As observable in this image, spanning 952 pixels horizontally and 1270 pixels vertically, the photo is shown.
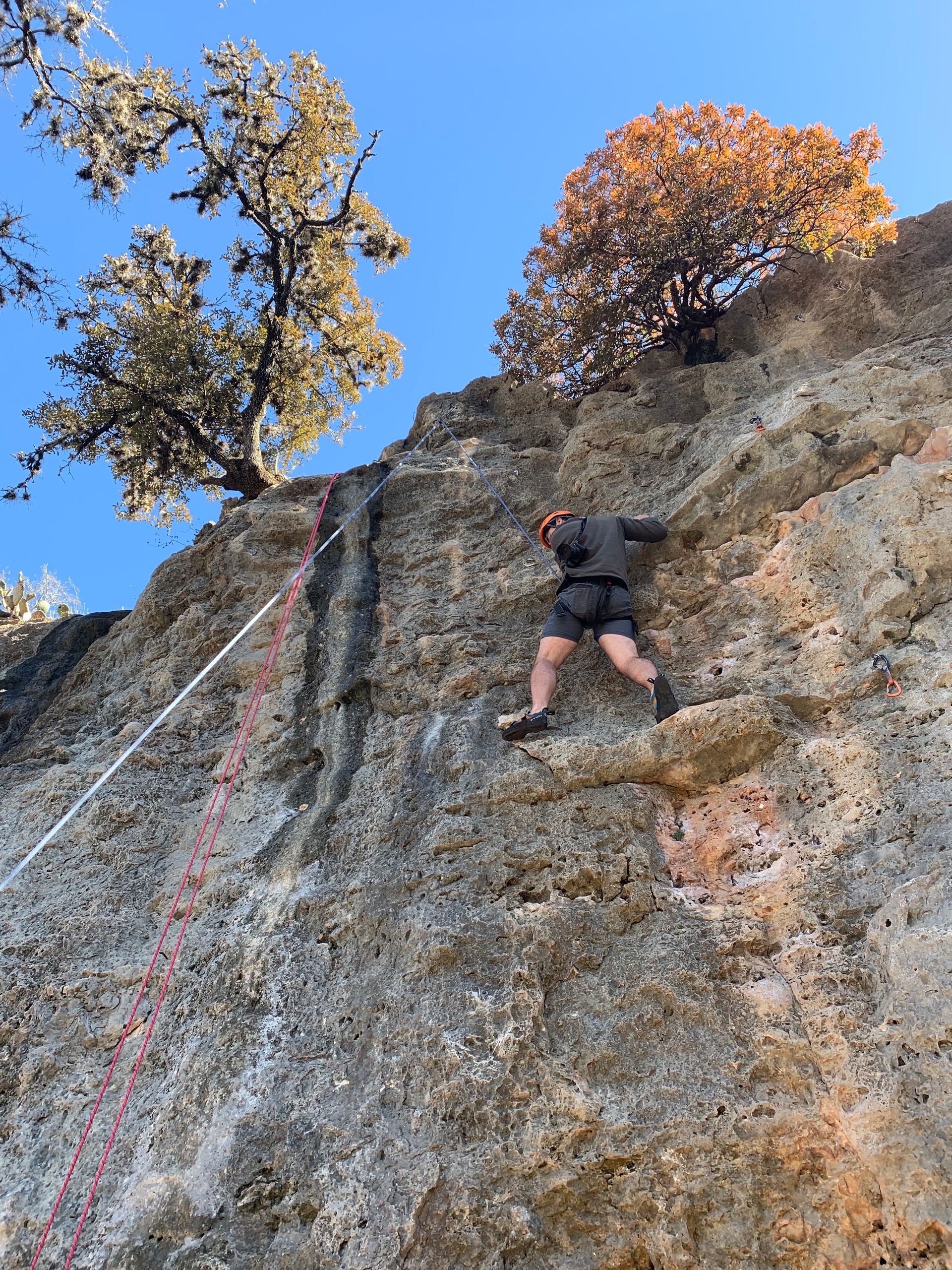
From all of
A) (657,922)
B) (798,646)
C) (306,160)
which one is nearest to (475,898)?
(657,922)

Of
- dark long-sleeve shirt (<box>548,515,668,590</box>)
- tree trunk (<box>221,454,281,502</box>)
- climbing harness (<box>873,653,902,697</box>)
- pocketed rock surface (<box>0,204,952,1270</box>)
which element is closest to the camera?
pocketed rock surface (<box>0,204,952,1270</box>)

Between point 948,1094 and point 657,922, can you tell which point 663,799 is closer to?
point 657,922

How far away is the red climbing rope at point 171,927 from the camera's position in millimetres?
3236

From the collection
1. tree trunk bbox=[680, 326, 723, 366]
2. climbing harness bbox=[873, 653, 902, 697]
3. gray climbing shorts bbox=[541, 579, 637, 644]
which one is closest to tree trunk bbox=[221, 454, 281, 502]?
tree trunk bbox=[680, 326, 723, 366]

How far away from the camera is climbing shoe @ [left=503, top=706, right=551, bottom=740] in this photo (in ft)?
15.3

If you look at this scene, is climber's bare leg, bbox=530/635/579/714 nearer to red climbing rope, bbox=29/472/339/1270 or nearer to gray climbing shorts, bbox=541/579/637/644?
gray climbing shorts, bbox=541/579/637/644

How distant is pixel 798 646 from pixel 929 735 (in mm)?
1088

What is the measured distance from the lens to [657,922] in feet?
11.5

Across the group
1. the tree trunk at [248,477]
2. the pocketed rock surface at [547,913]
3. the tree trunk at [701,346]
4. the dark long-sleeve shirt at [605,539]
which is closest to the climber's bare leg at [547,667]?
the pocketed rock surface at [547,913]

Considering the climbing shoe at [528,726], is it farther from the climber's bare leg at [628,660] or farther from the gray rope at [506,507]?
the gray rope at [506,507]

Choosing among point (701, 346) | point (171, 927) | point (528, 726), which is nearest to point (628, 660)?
point (528, 726)

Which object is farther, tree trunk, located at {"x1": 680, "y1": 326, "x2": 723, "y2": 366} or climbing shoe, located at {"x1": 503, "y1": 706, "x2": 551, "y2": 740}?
tree trunk, located at {"x1": 680, "y1": 326, "x2": 723, "y2": 366}

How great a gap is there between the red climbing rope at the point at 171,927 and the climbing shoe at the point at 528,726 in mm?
1914

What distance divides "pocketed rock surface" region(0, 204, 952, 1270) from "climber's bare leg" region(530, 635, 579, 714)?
0.62 ft
